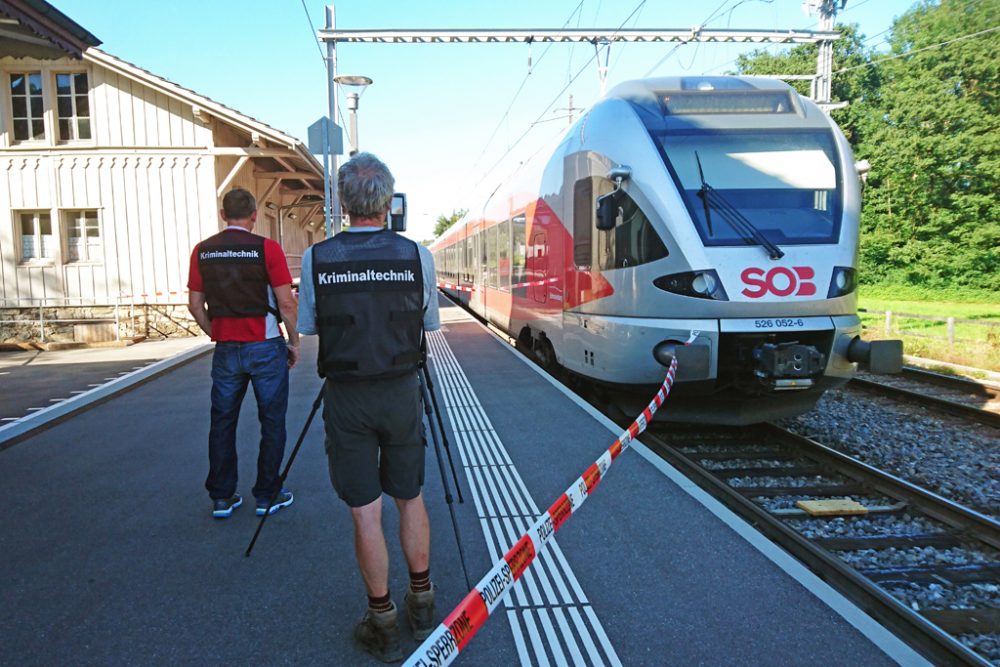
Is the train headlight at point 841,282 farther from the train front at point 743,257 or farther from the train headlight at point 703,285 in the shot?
the train headlight at point 703,285

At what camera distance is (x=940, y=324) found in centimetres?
1931

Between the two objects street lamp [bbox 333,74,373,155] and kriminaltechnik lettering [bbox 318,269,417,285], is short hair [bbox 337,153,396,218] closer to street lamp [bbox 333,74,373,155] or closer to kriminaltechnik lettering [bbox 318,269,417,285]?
kriminaltechnik lettering [bbox 318,269,417,285]

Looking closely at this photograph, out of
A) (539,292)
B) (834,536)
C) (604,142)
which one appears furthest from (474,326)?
(834,536)

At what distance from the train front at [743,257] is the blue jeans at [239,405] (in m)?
3.19

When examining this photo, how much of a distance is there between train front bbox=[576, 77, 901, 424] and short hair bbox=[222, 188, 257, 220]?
339cm

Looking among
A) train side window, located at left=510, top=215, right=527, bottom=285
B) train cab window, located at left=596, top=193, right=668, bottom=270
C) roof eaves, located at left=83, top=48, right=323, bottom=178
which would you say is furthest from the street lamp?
train cab window, located at left=596, top=193, right=668, bottom=270

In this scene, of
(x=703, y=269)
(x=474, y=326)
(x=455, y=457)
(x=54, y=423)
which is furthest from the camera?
(x=474, y=326)

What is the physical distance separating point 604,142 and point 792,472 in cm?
346

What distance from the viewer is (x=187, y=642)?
269 centimetres

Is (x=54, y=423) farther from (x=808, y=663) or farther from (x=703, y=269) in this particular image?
(x=808, y=663)

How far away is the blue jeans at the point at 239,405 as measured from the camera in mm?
3867

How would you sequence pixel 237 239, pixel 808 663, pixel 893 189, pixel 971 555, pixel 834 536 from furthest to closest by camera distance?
pixel 893 189 → pixel 834 536 → pixel 971 555 → pixel 237 239 → pixel 808 663

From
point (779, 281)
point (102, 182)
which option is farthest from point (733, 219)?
point (102, 182)

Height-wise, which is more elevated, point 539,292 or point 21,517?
point 539,292
